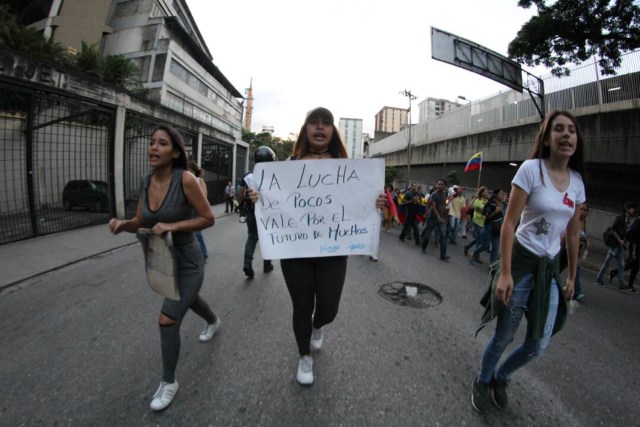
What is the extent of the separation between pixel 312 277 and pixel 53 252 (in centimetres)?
653

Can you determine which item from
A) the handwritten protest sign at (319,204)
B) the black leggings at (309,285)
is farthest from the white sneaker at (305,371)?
the handwritten protest sign at (319,204)

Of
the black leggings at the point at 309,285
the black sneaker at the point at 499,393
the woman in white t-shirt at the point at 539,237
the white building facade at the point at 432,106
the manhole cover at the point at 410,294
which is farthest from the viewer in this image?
the white building facade at the point at 432,106

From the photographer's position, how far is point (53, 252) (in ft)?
19.8

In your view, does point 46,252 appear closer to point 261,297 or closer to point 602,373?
point 261,297

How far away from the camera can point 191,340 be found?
279 cm

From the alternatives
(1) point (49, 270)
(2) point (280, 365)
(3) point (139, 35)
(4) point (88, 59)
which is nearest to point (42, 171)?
(1) point (49, 270)

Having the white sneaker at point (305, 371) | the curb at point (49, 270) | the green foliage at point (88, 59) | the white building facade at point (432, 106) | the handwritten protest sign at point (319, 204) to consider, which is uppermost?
the white building facade at point (432, 106)

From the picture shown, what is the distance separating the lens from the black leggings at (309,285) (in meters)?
2.13

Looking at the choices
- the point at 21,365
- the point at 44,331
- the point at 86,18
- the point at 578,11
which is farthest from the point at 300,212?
the point at 86,18

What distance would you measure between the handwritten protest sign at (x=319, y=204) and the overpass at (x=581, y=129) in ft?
2.59

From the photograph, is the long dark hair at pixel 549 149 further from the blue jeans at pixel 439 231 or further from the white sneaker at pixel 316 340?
the blue jeans at pixel 439 231

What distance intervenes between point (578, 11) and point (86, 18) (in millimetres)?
38863

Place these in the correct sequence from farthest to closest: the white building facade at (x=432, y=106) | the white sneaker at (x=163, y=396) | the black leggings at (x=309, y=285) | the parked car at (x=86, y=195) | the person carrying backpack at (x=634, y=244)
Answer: the white building facade at (x=432, y=106)
the parked car at (x=86, y=195)
the person carrying backpack at (x=634, y=244)
the black leggings at (x=309, y=285)
the white sneaker at (x=163, y=396)

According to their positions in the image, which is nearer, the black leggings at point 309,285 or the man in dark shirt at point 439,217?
the black leggings at point 309,285
